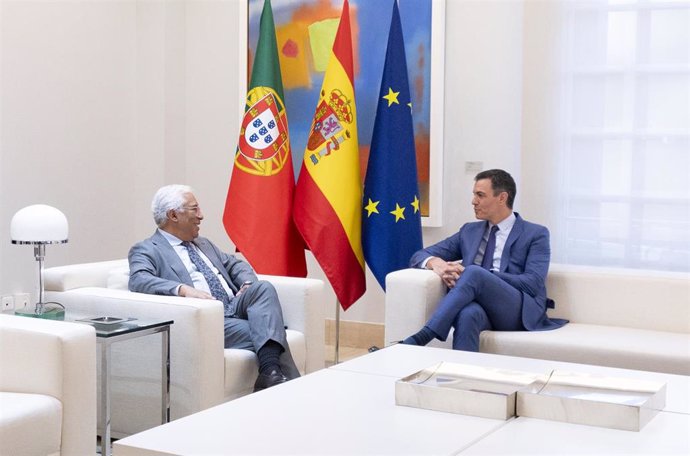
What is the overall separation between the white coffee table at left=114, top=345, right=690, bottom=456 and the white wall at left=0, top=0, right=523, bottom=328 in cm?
335

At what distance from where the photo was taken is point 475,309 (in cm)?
438

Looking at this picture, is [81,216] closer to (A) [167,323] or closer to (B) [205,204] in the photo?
(B) [205,204]

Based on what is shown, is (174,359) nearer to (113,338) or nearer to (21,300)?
(113,338)

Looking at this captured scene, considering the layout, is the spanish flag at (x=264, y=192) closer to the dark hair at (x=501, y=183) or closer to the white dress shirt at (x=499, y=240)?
the white dress shirt at (x=499, y=240)

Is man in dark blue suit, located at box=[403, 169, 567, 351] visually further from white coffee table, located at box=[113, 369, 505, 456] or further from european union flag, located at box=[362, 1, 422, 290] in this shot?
white coffee table, located at box=[113, 369, 505, 456]

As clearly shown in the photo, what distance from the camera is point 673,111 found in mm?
5168

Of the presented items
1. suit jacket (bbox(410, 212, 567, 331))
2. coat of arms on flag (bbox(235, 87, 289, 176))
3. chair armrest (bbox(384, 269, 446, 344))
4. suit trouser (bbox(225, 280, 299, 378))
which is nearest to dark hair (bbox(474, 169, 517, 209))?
→ suit jacket (bbox(410, 212, 567, 331))

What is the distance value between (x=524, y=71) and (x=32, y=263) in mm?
3259

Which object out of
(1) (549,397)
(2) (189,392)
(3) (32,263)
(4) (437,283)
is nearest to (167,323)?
(2) (189,392)

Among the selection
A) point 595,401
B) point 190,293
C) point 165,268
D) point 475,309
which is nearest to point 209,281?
point 165,268

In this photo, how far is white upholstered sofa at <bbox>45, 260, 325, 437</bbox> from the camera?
3773 millimetres

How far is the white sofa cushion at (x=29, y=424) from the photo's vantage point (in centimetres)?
287

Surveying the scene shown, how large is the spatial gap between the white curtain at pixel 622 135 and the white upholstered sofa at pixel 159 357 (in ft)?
7.74

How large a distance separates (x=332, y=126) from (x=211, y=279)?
4.00ft
